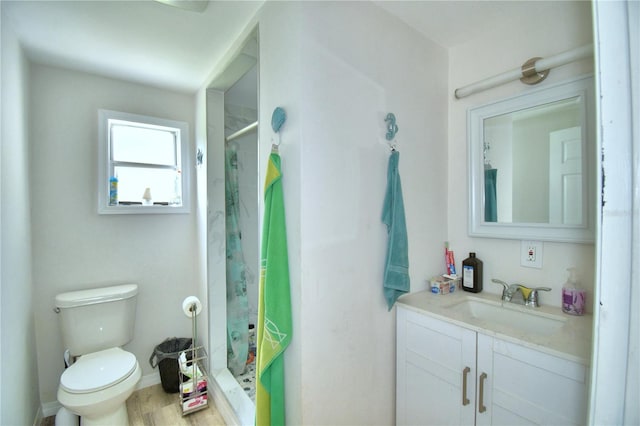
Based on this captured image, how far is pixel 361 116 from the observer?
1323 mm

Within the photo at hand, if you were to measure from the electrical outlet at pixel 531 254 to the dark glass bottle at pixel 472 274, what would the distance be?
0.21m

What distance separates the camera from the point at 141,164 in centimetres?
227

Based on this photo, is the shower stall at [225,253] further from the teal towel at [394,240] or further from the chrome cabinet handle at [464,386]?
the chrome cabinet handle at [464,386]

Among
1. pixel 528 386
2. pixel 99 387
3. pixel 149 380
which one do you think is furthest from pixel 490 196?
pixel 149 380

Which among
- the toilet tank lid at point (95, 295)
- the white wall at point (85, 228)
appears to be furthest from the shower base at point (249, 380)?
the toilet tank lid at point (95, 295)

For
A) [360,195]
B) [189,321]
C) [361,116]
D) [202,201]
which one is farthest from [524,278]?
[189,321]

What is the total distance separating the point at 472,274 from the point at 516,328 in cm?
34

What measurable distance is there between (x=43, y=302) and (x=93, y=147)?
1.13 m

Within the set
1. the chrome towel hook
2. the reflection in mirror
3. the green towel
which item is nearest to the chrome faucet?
the reflection in mirror

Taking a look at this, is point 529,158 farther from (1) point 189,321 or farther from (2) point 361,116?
(1) point 189,321

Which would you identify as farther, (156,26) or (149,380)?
(149,380)

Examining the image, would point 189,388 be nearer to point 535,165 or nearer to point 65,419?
point 65,419

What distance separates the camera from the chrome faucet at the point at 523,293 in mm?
1368

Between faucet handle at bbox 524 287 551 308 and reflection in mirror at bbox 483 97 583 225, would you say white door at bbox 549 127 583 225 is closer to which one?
reflection in mirror at bbox 483 97 583 225
